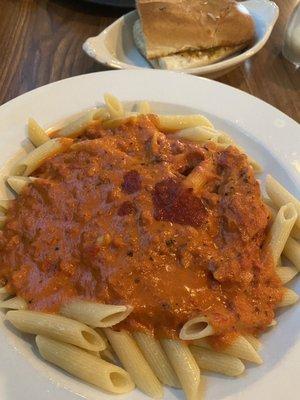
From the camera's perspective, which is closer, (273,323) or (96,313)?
(96,313)

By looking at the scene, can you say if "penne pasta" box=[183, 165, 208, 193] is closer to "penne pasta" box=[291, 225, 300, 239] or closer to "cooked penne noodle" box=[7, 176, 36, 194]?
"penne pasta" box=[291, 225, 300, 239]

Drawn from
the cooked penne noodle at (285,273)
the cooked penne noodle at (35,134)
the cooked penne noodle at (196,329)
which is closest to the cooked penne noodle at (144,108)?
the cooked penne noodle at (35,134)

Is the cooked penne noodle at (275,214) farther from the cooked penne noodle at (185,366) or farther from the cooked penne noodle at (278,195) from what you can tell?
the cooked penne noodle at (185,366)

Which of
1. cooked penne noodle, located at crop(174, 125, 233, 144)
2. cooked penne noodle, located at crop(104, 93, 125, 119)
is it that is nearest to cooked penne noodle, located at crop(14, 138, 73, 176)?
cooked penne noodle, located at crop(104, 93, 125, 119)

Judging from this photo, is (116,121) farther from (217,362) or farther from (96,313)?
(217,362)

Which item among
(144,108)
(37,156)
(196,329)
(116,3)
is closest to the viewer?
(196,329)

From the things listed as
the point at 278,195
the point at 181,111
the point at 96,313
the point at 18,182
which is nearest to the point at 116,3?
the point at 181,111

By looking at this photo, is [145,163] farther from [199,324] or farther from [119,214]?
[199,324]

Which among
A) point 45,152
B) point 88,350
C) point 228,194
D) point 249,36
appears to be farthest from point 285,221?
point 249,36
